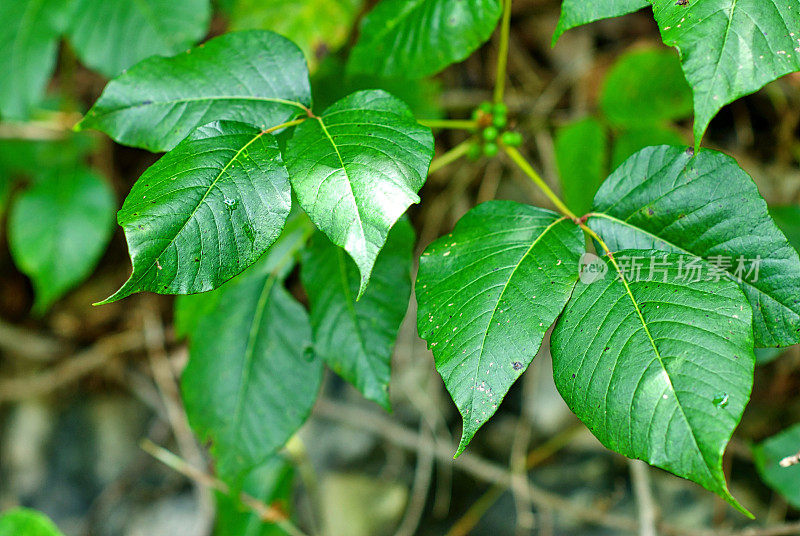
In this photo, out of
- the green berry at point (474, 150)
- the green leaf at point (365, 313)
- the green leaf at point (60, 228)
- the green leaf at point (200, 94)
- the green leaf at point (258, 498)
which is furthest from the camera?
the green leaf at point (60, 228)

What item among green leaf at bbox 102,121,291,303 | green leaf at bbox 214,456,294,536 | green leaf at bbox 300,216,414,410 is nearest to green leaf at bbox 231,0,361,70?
green leaf at bbox 300,216,414,410

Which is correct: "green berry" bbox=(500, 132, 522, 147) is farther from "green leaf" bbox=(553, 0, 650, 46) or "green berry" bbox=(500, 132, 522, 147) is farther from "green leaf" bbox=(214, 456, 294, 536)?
"green leaf" bbox=(214, 456, 294, 536)

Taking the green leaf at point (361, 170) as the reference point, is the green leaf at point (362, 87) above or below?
below

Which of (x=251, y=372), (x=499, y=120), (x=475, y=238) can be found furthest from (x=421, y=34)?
(x=251, y=372)

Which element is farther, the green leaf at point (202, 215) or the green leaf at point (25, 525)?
the green leaf at point (25, 525)

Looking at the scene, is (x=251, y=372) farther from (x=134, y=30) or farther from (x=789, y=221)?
(x=789, y=221)

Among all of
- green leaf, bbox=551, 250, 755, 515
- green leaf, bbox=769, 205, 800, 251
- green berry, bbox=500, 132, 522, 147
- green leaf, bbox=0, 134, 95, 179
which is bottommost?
green leaf, bbox=0, 134, 95, 179

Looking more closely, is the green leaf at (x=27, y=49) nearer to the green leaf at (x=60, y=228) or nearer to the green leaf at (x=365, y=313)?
the green leaf at (x=60, y=228)

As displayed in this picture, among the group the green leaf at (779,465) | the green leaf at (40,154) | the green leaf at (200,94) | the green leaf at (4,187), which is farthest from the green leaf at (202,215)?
the green leaf at (4,187)
